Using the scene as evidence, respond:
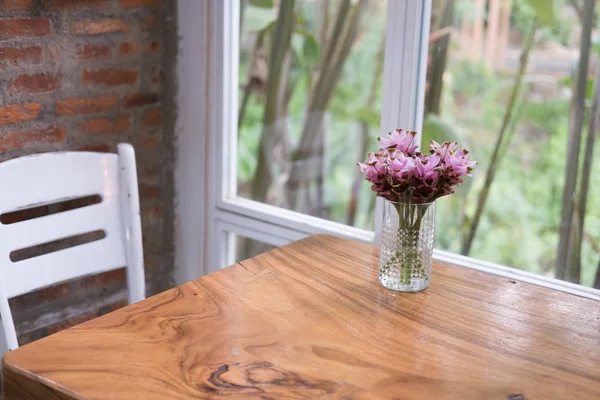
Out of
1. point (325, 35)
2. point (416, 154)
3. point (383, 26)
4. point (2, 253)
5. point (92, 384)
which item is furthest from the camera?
point (325, 35)

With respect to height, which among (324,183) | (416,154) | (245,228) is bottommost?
(245,228)

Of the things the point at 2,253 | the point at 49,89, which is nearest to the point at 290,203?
the point at 49,89

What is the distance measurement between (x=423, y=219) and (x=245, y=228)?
1.03 m

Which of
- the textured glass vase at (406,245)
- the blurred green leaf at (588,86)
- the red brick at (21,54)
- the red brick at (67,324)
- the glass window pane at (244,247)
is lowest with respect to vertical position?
the red brick at (67,324)

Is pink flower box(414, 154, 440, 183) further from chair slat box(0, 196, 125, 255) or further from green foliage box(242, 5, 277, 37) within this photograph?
green foliage box(242, 5, 277, 37)

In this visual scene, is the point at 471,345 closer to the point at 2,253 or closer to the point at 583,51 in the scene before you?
the point at 583,51

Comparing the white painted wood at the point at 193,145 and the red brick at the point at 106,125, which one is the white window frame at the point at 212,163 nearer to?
the white painted wood at the point at 193,145

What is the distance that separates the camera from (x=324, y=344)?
1288mm

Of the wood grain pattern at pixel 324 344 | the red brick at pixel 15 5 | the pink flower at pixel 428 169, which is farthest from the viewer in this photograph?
the red brick at pixel 15 5

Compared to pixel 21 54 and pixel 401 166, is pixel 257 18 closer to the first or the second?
pixel 21 54

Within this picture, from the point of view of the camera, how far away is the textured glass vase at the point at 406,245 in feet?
4.92

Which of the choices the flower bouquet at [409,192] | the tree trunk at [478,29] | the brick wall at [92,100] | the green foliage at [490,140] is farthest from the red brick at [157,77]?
the flower bouquet at [409,192]

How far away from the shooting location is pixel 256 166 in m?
2.43

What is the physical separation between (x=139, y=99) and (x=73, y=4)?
0.37 metres
